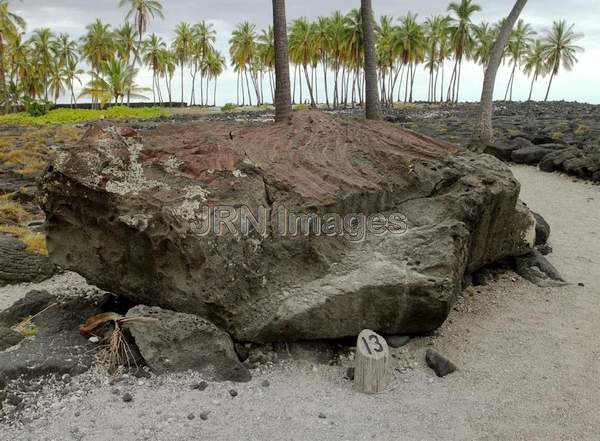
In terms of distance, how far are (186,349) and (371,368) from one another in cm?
184

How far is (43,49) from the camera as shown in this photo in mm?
54719

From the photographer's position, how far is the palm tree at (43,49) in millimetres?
54531

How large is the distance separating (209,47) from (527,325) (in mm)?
60908

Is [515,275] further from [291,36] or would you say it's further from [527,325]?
[291,36]

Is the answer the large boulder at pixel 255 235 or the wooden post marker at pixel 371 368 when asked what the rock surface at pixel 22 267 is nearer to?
the large boulder at pixel 255 235

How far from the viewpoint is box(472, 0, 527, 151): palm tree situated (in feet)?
56.6

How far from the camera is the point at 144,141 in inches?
248

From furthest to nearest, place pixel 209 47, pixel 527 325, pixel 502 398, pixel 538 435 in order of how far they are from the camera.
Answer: pixel 209 47
pixel 527 325
pixel 502 398
pixel 538 435

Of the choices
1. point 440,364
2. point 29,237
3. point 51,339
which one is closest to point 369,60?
point 29,237

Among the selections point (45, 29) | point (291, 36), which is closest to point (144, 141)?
point (291, 36)

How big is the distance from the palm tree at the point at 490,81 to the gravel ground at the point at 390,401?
12863 millimetres

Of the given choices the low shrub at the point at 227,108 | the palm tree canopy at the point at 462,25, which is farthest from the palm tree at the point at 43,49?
the palm tree canopy at the point at 462,25

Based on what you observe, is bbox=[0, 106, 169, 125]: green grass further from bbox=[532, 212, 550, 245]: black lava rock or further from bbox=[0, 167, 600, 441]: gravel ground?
bbox=[0, 167, 600, 441]: gravel ground

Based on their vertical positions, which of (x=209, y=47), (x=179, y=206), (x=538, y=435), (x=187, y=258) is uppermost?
(x=209, y=47)
